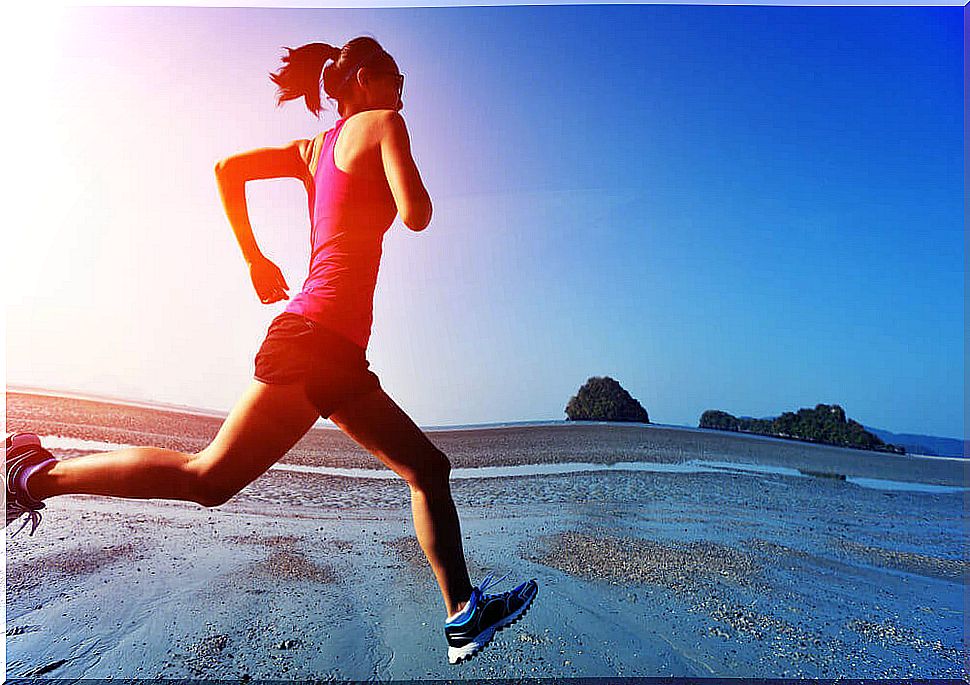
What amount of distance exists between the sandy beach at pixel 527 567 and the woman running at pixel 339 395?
0.55ft

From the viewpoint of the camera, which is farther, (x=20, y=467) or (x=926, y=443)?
(x=926, y=443)

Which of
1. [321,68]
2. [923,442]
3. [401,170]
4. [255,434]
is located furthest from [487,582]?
[321,68]

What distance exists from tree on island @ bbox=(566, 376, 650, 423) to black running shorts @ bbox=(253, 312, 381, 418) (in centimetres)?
78

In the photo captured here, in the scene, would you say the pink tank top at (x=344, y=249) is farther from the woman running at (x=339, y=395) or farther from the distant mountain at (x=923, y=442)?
the distant mountain at (x=923, y=442)

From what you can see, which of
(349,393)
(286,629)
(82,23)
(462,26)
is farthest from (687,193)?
(82,23)

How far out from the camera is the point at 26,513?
9.15ft

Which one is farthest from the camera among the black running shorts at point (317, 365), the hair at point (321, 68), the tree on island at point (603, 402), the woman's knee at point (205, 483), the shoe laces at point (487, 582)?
the tree on island at point (603, 402)

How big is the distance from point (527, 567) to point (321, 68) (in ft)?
6.48

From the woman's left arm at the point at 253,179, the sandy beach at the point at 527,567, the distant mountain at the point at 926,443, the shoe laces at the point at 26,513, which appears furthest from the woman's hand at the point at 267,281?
the distant mountain at the point at 926,443

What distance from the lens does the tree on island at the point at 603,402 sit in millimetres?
3018

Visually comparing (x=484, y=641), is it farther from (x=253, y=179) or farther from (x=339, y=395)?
(x=253, y=179)

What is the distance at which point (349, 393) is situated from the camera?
2666mm

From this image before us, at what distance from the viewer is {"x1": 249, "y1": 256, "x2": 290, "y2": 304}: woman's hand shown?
2.92 meters

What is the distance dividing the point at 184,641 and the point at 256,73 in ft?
6.73
